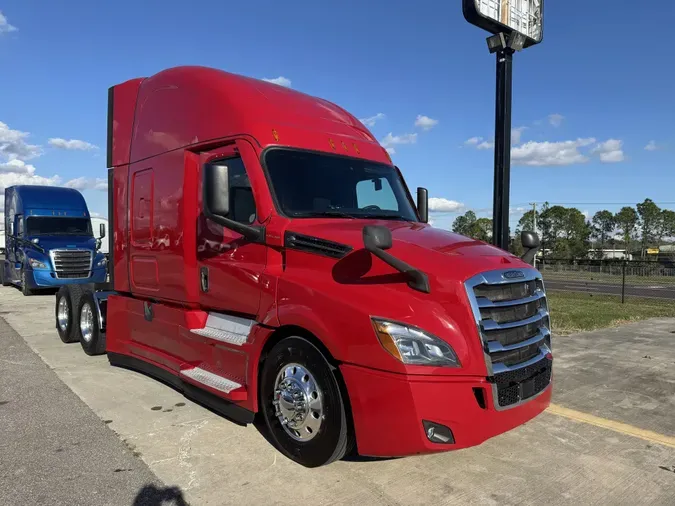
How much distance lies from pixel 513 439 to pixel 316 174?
2.78 m

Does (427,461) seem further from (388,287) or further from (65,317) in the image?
(65,317)

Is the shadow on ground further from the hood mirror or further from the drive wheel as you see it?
the drive wheel

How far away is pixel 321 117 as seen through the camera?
495cm

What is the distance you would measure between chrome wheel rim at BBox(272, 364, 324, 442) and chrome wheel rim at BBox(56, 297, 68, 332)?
557 cm

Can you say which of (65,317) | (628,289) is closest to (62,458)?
(65,317)

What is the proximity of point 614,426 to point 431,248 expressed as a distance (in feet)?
8.71

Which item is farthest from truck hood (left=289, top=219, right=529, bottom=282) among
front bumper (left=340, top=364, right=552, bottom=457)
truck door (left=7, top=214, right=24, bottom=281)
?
truck door (left=7, top=214, right=24, bottom=281)

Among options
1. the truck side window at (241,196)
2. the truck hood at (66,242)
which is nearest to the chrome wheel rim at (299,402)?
the truck side window at (241,196)

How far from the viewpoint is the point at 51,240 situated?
14977mm

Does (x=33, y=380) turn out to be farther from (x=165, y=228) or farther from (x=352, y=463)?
(x=352, y=463)

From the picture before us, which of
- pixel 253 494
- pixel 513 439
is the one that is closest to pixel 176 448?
pixel 253 494

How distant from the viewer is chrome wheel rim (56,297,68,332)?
26.2ft

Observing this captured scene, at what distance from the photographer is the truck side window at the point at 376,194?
466cm

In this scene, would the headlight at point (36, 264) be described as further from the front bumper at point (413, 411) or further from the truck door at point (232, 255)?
the front bumper at point (413, 411)
